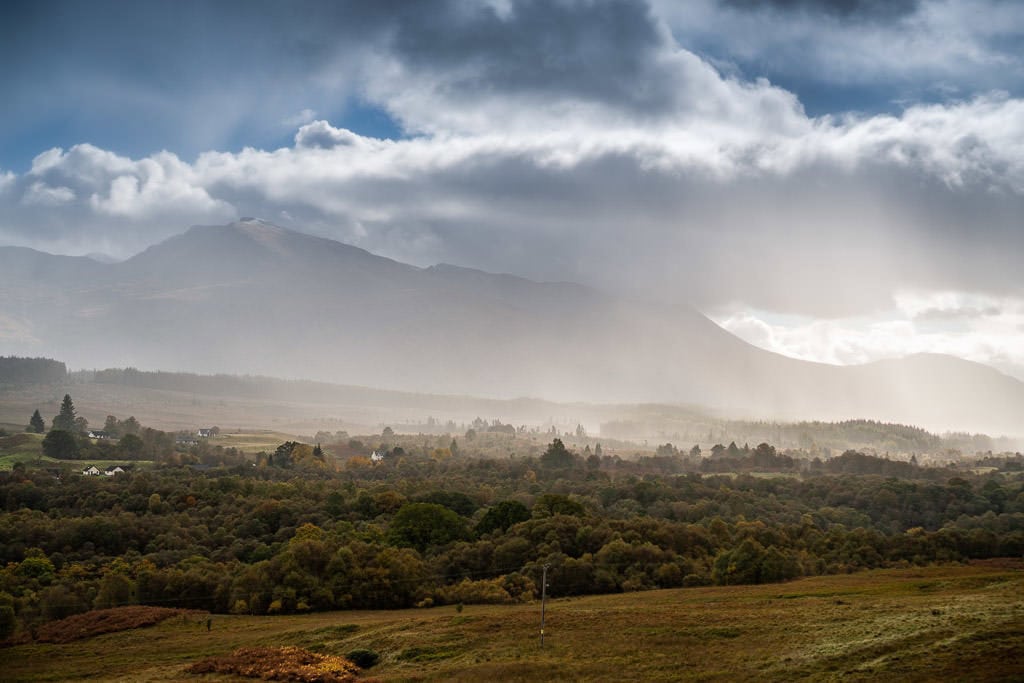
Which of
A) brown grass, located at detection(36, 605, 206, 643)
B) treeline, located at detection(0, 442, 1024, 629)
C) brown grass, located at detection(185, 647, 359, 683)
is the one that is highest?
treeline, located at detection(0, 442, 1024, 629)

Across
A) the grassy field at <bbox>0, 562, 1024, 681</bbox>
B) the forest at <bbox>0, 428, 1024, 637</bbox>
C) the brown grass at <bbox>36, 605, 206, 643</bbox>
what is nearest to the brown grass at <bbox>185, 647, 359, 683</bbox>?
the grassy field at <bbox>0, 562, 1024, 681</bbox>

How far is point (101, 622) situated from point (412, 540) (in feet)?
102

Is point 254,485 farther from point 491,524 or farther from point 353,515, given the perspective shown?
point 491,524

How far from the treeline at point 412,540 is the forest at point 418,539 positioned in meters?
0.20

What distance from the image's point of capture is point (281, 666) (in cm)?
4753

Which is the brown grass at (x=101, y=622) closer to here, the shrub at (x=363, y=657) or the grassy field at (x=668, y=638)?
the grassy field at (x=668, y=638)

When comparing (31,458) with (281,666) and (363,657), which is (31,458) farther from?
(363,657)

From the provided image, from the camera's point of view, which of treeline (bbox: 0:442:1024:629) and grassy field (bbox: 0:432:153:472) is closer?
treeline (bbox: 0:442:1024:629)

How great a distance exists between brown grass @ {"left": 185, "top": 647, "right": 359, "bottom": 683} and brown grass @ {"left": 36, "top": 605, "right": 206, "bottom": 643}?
13974 mm

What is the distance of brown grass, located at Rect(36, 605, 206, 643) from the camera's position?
5784 cm

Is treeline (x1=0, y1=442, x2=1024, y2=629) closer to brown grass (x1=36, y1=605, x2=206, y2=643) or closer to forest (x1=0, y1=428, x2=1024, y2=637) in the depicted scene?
forest (x1=0, y1=428, x2=1024, y2=637)

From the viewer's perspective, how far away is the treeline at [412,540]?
6856 centimetres

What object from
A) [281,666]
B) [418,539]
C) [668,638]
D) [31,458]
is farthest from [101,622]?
[31,458]

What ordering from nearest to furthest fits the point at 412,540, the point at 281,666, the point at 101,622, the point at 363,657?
the point at 281,666, the point at 363,657, the point at 101,622, the point at 412,540
